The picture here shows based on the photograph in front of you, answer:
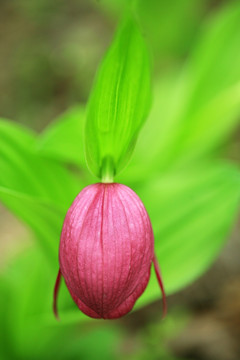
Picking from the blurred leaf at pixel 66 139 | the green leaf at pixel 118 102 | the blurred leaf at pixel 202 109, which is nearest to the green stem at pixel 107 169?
the green leaf at pixel 118 102

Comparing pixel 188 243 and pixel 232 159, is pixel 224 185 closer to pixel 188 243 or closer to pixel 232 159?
pixel 188 243

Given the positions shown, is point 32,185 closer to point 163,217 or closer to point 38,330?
point 163,217

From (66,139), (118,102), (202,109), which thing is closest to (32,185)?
(66,139)

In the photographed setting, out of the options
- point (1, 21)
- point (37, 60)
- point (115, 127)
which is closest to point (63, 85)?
point (37, 60)

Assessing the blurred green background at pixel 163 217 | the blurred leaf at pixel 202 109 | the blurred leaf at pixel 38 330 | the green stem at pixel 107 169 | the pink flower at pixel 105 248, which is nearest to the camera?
the pink flower at pixel 105 248

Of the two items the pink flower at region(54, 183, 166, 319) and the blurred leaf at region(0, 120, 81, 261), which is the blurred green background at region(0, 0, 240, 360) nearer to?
the blurred leaf at region(0, 120, 81, 261)

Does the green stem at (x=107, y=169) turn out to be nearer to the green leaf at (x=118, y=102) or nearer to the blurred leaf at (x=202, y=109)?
the green leaf at (x=118, y=102)


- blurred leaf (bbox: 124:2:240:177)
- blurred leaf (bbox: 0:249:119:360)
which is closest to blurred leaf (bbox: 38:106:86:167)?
blurred leaf (bbox: 124:2:240:177)
